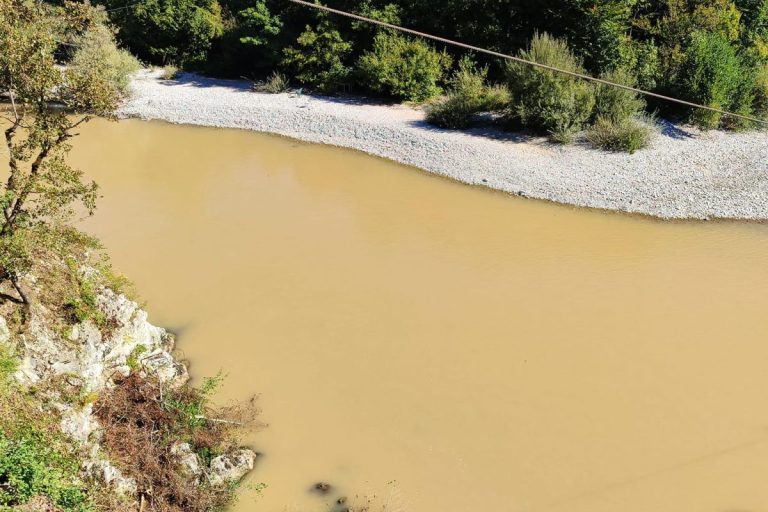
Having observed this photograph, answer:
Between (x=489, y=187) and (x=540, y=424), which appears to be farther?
(x=489, y=187)

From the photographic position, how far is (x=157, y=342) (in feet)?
33.6

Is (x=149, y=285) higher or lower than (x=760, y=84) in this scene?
lower

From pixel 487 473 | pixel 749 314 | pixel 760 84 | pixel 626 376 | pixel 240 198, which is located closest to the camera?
pixel 487 473

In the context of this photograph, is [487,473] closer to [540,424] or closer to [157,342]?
[540,424]

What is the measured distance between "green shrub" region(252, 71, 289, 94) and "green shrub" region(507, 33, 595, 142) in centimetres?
1015

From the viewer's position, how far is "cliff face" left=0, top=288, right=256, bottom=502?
727 cm

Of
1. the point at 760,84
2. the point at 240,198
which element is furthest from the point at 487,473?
the point at 760,84

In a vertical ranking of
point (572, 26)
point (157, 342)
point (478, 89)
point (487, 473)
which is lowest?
point (487, 473)

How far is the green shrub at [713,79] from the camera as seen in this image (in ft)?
59.3

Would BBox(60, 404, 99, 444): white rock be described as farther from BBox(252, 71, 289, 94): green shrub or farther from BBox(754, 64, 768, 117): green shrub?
BBox(754, 64, 768, 117): green shrub

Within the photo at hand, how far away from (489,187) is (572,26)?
346 inches

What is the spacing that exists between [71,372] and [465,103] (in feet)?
51.7

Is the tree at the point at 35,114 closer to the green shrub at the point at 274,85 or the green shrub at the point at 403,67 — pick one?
the green shrub at the point at 403,67

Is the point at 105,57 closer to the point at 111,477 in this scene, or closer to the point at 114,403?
the point at 114,403
